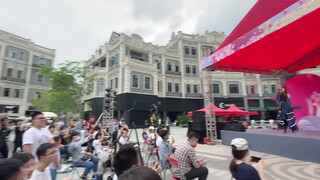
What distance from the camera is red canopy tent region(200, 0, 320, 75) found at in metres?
5.70

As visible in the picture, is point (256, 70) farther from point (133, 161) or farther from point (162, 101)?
point (162, 101)

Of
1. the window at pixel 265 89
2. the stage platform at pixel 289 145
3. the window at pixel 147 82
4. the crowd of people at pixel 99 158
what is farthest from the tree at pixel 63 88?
the window at pixel 265 89

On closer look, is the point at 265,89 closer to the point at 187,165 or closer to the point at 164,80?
the point at 164,80

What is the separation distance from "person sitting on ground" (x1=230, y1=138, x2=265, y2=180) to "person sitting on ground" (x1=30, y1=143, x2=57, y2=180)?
2.72 meters

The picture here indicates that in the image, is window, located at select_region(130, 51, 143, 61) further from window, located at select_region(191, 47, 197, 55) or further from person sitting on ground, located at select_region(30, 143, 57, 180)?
person sitting on ground, located at select_region(30, 143, 57, 180)

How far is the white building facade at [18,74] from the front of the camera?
23.6 metres

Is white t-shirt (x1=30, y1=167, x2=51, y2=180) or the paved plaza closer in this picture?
white t-shirt (x1=30, y1=167, x2=51, y2=180)

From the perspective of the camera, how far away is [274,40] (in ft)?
24.7

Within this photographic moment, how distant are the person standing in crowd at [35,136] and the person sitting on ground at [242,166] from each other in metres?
3.74

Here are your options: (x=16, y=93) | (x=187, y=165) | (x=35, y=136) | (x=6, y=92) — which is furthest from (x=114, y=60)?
(x=187, y=165)

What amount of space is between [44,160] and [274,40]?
9191 mm

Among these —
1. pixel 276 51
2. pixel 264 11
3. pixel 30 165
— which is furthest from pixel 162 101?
pixel 30 165

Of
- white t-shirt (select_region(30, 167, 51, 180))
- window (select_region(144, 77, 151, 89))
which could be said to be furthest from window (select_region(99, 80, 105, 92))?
white t-shirt (select_region(30, 167, 51, 180))

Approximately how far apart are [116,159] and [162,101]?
2281cm
